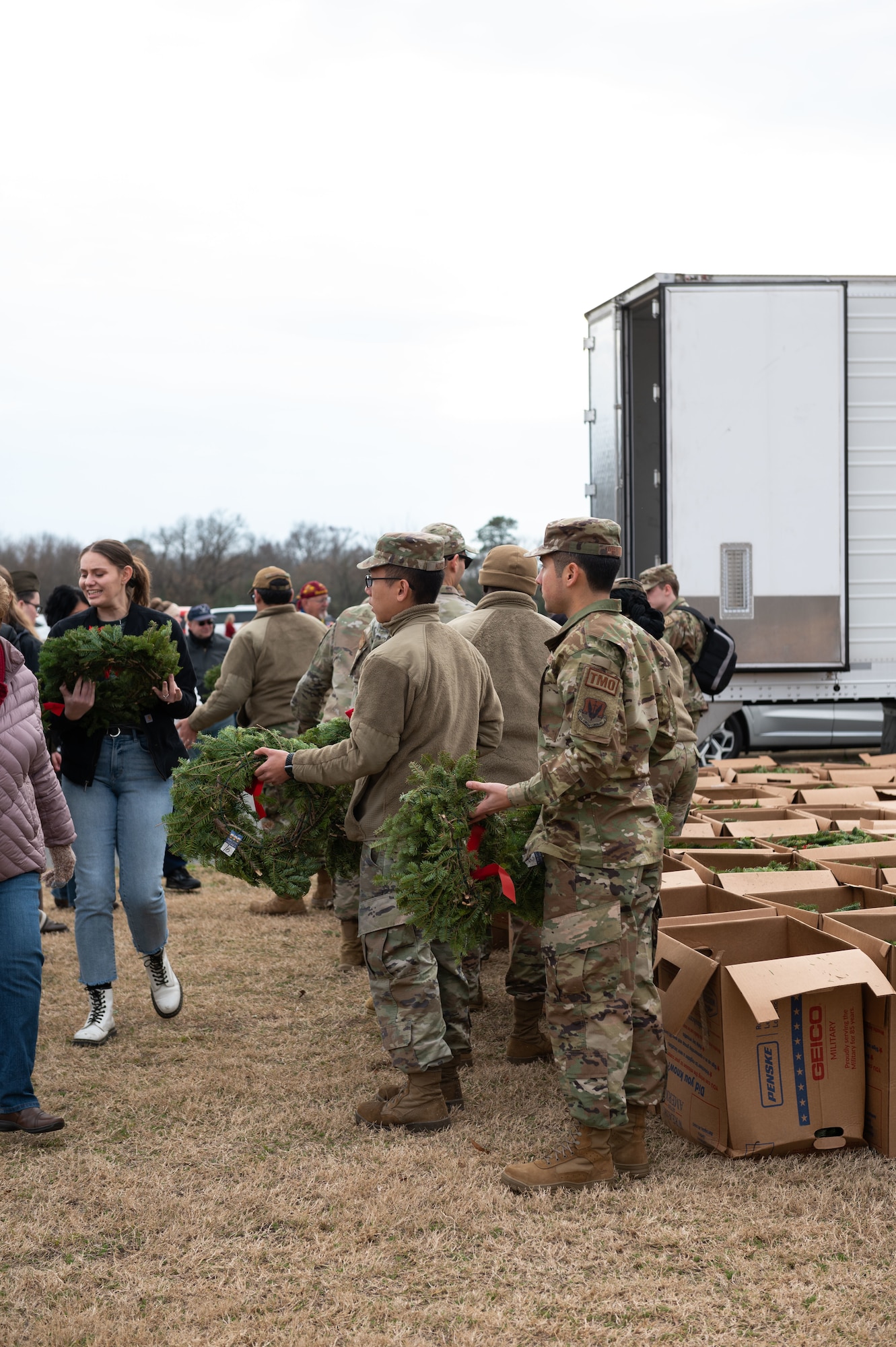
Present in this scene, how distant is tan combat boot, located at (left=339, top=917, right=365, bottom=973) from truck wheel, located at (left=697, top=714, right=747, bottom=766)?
498cm

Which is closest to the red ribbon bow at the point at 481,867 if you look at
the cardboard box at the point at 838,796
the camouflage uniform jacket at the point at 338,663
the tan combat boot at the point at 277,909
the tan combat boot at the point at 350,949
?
the camouflage uniform jacket at the point at 338,663

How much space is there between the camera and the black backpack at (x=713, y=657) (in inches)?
275

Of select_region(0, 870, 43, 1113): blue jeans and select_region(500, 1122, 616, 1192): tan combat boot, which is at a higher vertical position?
select_region(0, 870, 43, 1113): blue jeans

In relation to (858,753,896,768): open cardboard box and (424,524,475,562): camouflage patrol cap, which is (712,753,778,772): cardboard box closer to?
(858,753,896,768): open cardboard box

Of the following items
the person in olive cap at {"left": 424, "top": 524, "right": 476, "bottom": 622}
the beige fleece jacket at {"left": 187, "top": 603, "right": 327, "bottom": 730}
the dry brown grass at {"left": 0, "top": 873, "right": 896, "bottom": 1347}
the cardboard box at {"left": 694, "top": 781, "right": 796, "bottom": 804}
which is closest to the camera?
the dry brown grass at {"left": 0, "top": 873, "right": 896, "bottom": 1347}

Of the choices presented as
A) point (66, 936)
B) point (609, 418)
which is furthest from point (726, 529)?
point (66, 936)

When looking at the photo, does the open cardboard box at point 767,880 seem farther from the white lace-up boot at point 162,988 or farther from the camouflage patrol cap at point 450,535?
the white lace-up boot at point 162,988

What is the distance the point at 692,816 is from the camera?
230 inches

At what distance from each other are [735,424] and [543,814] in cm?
701

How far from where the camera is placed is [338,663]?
21.0 ft

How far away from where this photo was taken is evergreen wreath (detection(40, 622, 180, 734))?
16.7 feet

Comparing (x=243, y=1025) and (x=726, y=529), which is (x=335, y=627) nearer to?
(x=243, y=1025)

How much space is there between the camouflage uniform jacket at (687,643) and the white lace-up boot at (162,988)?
3.19 metres

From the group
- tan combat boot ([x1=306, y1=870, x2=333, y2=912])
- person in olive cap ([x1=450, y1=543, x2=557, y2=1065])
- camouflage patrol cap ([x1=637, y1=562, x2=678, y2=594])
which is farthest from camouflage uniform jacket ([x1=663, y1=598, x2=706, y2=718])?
tan combat boot ([x1=306, y1=870, x2=333, y2=912])
